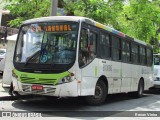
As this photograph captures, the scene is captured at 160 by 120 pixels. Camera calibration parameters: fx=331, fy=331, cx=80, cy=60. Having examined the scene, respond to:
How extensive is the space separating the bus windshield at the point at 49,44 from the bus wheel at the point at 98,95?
1.98 m

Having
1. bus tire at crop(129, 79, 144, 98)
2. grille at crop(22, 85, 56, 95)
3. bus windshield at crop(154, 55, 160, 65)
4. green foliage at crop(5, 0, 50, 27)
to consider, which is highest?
green foliage at crop(5, 0, 50, 27)

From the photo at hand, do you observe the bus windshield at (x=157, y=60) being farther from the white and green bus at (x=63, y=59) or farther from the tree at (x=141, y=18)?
the white and green bus at (x=63, y=59)

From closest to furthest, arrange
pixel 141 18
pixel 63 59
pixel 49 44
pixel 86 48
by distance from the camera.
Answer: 1. pixel 63 59
2. pixel 49 44
3. pixel 86 48
4. pixel 141 18

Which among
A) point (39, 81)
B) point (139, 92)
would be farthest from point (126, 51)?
point (39, 81)

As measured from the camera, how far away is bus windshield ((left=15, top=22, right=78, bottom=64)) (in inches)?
391

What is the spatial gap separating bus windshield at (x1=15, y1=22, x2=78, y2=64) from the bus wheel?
6.50 feet

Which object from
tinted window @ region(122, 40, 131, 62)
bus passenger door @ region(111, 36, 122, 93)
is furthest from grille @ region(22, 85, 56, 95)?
tinted window @ region(122, 40, 131, 62)

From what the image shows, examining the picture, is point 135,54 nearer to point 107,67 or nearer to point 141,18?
point 107,67

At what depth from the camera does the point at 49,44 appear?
33.4 ft

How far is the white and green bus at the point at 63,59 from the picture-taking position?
9.73 metres

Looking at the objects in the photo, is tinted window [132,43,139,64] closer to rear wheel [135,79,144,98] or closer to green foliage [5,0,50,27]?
rear wheel [135,79,144,98]

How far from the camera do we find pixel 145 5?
20.3 metres

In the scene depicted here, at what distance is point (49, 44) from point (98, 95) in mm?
2633

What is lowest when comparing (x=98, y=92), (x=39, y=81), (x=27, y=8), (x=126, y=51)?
(x=98, y=92)
